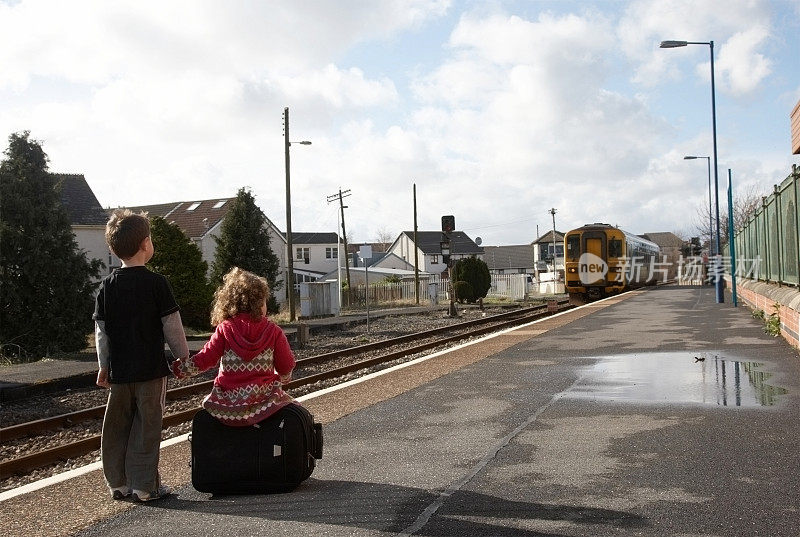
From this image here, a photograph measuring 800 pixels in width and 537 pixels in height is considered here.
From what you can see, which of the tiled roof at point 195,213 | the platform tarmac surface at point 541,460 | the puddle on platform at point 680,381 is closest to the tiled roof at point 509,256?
the tiled roof at point 195,213

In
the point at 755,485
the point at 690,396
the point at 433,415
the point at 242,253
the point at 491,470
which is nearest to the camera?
the point at 755,485

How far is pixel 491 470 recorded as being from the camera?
5.23 m

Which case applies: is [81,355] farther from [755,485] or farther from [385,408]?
[755,485]

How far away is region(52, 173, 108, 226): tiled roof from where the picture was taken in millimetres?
43281

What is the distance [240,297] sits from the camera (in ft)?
16.2

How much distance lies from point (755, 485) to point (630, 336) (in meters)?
10.0

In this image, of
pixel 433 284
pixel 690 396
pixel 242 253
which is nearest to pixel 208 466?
pixel 690 396

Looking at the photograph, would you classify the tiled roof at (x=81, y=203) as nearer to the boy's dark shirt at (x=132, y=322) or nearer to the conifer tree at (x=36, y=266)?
the conifer tree at (x=36, y=266)

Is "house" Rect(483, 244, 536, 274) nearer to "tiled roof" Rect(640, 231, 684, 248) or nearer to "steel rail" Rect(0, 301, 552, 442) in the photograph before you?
"tiled roof" Rect(640, 231, 684, 248)

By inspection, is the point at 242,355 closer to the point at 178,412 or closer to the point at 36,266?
the point at 178,412

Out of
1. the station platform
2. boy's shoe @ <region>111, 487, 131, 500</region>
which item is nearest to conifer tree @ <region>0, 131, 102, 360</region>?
the station platform

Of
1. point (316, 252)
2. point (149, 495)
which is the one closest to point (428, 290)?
point (149, 495)

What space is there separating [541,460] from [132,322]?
2652 millimetres

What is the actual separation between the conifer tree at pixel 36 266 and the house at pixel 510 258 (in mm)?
98915
